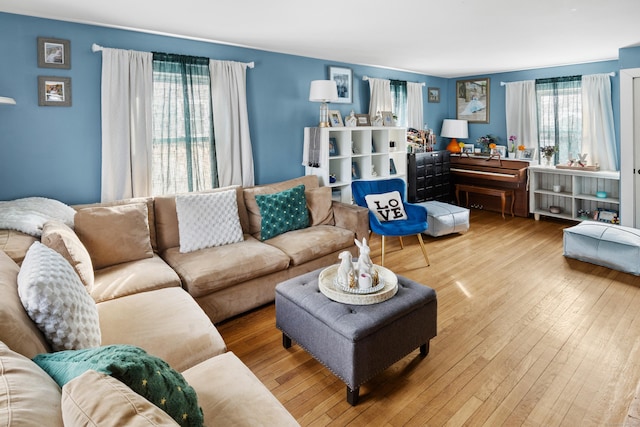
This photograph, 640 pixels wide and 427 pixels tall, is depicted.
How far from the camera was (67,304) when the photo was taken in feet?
5.05

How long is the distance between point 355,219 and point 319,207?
1.35 feet

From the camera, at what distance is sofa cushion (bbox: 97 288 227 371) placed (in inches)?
70.0

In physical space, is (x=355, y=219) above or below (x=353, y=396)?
above

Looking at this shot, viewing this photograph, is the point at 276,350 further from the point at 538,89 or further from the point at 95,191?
the point at 538,89

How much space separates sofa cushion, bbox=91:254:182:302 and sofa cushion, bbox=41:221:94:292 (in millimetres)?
126

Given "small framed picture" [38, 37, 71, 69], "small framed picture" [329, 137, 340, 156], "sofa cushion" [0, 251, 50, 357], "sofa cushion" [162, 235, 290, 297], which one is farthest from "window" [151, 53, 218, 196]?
"sofa cushion" [0, 251, 50, 357]

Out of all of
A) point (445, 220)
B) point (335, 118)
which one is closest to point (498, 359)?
point (445, 220)

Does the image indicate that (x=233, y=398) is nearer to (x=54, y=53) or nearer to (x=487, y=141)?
(x=54, y=53)

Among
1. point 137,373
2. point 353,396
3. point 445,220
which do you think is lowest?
point 353,396

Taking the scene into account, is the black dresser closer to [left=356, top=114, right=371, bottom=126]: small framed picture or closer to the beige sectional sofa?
[left=356, top=114, right=371, bottom=126]: small framed picture

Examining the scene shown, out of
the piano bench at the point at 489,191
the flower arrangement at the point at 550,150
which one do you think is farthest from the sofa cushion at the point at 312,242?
the flower arrangement at the point at 550,150

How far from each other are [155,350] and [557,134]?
606 centimetres

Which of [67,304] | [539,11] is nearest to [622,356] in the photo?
[539,11]

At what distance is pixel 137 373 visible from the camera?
1.04m
